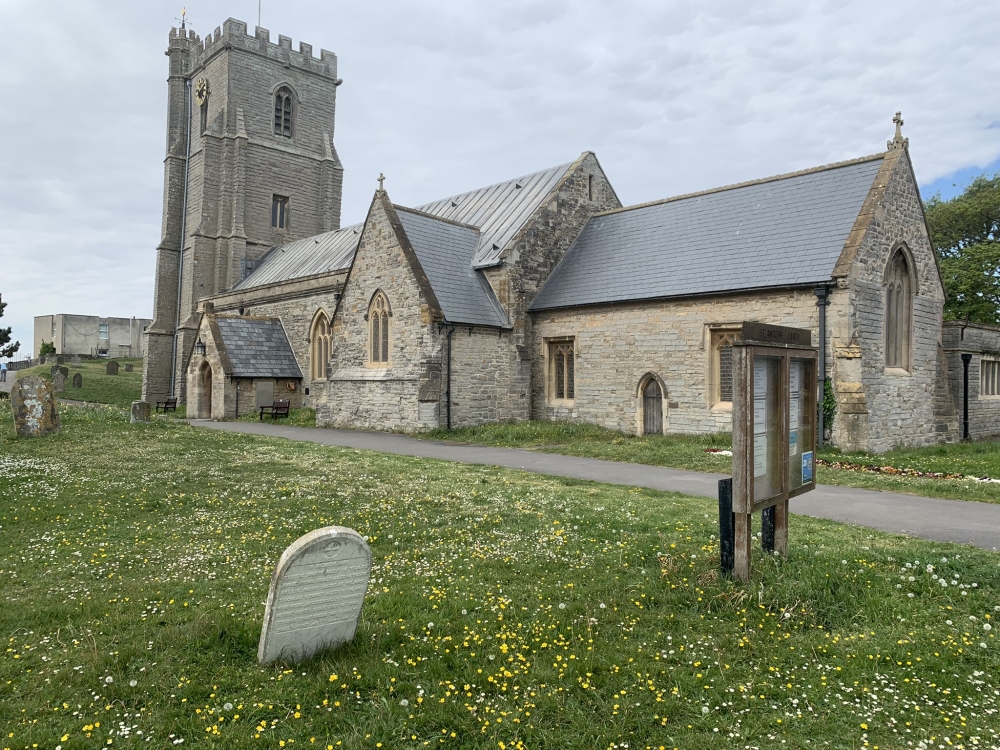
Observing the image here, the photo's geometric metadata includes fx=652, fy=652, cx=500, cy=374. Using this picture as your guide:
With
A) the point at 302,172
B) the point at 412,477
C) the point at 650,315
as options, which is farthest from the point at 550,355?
the point at 302,172

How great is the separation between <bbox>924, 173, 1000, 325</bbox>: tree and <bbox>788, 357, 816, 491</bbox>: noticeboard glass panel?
33.0 metres

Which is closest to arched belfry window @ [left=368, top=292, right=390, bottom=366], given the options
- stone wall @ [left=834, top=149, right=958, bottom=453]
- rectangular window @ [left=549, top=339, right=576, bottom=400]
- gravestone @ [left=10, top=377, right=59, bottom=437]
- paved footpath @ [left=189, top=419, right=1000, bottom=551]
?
paved footpath @ [left=189, top=419, right=1000, bottom=551]

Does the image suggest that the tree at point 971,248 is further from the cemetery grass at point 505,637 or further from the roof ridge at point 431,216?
the cemetery grass at point 505,637

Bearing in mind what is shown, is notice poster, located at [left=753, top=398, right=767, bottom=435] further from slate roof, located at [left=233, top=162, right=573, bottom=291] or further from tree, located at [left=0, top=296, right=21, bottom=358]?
tree, located at [left=0, top=296, right=21, bottom=358]

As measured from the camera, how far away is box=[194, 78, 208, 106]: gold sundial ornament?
136 ft

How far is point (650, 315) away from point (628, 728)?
16.6 metres

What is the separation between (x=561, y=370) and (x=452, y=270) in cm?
509

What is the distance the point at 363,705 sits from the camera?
391cm

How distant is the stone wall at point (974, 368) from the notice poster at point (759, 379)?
1811 centimetres

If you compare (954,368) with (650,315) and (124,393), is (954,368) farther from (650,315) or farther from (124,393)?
(124,393)

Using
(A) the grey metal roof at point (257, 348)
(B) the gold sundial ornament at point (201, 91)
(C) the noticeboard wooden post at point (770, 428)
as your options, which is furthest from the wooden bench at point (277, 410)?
(B) the gold sundial ornament at point (201, 91)

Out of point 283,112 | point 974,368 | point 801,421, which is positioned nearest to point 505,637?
point 801,421

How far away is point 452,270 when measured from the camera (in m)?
22.3

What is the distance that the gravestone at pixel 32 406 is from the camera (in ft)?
49.7
